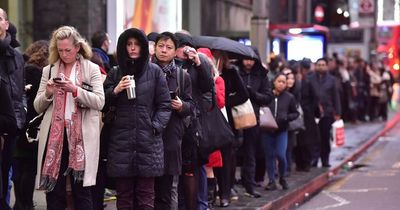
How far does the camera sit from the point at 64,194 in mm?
7945

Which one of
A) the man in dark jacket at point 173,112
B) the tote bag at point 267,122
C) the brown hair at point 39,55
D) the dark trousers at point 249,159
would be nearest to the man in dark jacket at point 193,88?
the man in dark jacket at point 173,112

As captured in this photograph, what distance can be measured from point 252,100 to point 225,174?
62.0 inches

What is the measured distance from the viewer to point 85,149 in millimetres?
7781

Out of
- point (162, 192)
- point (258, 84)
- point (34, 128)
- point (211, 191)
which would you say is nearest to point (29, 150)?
point (34, 128)

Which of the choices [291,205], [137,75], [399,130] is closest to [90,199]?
[137,75]

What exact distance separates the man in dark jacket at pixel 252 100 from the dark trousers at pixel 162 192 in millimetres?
3385

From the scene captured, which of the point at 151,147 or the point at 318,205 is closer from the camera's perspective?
the point at 151,147

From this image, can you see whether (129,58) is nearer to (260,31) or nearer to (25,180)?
(25,180)

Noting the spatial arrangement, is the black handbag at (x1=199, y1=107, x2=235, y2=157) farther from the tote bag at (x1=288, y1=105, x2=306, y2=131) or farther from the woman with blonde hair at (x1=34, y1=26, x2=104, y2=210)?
the tote bag at (x1=288, y1=105, x2=306, y2=131)

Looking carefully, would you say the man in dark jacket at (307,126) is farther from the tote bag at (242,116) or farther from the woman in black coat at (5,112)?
the woman in black coat at (5,112)

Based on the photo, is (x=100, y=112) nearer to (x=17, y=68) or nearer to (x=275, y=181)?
(x=17, y=68)

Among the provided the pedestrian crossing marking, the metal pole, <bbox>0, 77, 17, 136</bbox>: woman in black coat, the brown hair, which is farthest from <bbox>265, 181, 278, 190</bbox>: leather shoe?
<bbox>0, 77, 17, 136</bbox>: woman in black coat

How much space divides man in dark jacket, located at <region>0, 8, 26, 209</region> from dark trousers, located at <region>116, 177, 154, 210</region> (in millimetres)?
988

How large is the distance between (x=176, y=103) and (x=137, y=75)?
22.5 inches
